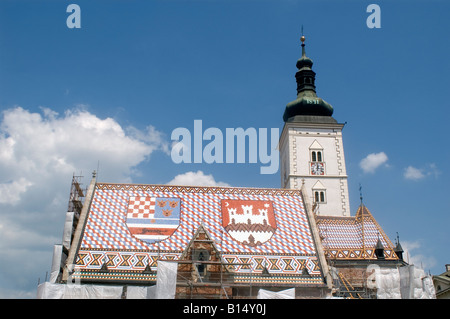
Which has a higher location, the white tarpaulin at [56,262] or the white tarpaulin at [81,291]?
the white tarpaulin at [56,262]

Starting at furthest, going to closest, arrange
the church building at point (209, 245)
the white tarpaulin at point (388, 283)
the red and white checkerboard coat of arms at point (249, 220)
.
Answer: the red and white checkerboard coat of arms at point (249, 220) → the white tarpaulin at point (388, 283) → the church building at point (209, 245)

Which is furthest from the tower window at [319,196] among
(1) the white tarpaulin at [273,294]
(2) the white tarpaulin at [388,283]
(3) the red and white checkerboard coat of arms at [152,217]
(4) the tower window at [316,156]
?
(1) the white tarpaulin at [273,294]

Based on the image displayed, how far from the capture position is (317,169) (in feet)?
156

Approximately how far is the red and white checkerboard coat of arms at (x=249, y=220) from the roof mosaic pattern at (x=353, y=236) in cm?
619

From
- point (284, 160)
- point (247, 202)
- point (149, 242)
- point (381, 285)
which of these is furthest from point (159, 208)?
point (284, 160)

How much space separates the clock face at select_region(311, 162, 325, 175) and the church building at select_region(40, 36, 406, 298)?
9.14 meters

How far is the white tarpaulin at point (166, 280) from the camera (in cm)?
2275

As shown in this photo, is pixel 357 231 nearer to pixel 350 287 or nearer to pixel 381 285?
pixel 350 287

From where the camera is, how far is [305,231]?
30.3 m

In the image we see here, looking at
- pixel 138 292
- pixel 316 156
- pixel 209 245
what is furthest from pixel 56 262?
pixel 316 156

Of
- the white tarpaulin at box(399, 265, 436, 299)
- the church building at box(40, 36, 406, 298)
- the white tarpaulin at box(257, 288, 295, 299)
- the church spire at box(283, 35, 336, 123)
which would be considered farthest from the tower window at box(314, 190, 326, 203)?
the white tarpaulin at box(257, 288, 295, 299)

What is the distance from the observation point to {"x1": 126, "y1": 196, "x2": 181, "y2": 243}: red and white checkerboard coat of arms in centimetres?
2872

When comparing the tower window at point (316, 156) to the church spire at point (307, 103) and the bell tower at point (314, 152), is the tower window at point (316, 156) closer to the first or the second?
the bell tower at point (314, 152)

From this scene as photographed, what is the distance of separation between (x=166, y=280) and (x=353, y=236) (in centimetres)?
1955
